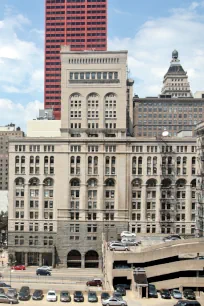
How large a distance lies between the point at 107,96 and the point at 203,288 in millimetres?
65197

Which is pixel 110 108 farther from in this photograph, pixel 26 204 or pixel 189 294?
pixel 189 294

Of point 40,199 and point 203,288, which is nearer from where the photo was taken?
point 203,288

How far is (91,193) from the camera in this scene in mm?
130250

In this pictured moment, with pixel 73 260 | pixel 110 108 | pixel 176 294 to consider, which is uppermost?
pixel 110 108

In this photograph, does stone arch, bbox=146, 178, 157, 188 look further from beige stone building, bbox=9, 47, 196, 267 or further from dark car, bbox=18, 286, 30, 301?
dark car, bbox=18, 286, 30, 301

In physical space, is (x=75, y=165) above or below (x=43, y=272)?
above

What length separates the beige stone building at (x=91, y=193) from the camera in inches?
5089

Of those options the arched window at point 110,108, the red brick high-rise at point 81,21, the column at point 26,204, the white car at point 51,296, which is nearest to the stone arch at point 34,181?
the column at point 26,204

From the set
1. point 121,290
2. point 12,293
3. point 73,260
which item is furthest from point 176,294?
point 73,260

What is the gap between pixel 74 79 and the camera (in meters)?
135

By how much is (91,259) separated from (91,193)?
18.7 m

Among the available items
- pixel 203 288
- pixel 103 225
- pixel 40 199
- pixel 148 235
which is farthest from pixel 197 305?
pixel 40 199

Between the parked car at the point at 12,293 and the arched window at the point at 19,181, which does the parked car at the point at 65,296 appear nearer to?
the parked car at the point at 12,293

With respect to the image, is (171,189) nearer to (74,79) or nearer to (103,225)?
(103,225)
